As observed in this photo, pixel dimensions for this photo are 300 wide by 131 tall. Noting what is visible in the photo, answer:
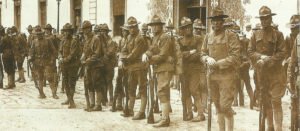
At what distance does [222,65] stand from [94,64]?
14.4ft

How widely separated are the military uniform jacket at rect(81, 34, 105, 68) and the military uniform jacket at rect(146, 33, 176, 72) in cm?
215

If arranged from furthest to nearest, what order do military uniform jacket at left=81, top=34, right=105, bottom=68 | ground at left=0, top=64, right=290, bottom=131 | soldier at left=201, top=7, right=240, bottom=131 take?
1. military uniform jacket at left=81, top=34, right=105, bottom=68
2. ground at left=0, top=64, right=290, bottom=131
3. soldier at left=201, top=7, right=240, bottom=131

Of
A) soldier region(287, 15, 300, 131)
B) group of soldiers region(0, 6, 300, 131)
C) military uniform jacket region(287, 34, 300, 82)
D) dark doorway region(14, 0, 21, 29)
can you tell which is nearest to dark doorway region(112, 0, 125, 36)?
group of soldiers region(0, 6, 300, 131)

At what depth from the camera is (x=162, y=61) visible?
32.3ft

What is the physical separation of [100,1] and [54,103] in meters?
10.9

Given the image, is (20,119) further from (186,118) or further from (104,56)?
(186,118)

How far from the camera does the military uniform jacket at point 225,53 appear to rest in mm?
8055

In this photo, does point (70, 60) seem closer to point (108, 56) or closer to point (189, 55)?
point (108, 56)

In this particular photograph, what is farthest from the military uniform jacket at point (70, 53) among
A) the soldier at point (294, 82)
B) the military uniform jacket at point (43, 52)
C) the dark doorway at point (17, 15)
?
the dark doorway at point (17, 15)

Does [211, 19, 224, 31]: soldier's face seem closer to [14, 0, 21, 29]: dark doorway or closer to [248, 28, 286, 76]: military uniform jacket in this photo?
[248, 28, 286, 76]: military uniform jacket

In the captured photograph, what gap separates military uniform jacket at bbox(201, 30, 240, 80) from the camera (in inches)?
317

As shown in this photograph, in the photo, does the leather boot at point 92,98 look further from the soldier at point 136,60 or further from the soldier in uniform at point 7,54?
the soldier in uniform at point 7,54

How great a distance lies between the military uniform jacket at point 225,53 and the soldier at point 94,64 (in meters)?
3.98

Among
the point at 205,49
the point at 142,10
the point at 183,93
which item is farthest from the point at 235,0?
the point at 205,49
